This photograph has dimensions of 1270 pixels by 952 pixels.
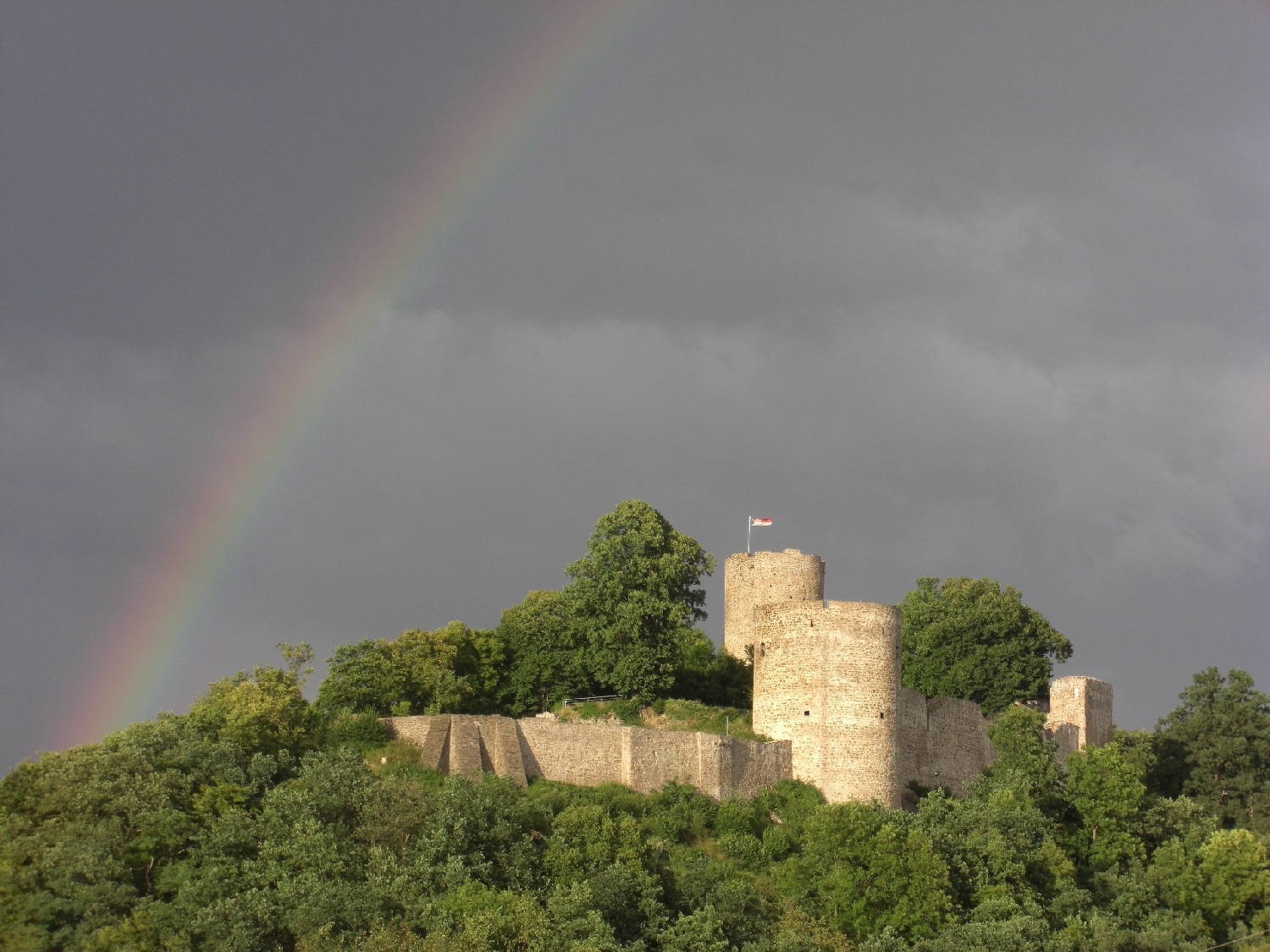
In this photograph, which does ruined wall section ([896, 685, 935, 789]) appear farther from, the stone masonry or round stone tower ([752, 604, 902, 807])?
round stone tower ([752, 604, 902, 807])

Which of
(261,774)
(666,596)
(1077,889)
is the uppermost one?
(666,596)

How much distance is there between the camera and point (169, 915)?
4231 centimetres

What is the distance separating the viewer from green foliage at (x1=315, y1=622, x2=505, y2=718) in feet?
186

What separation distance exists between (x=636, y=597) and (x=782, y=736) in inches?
304

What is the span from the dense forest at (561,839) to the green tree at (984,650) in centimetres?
608

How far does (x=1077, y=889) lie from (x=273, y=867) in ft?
83.3

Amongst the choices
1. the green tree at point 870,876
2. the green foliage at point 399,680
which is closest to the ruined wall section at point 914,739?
the green tree at point 870,876

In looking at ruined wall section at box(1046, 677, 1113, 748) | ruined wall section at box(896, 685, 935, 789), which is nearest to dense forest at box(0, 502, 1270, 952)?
ruined wall section at box(896, 685, 935, 789)

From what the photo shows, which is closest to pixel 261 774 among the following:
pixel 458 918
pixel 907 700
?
pixel 458 918

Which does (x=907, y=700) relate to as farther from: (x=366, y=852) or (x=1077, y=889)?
(x=366, y=852)

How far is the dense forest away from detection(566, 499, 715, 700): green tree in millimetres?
96

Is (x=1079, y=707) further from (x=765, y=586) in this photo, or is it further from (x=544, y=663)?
(x=544, y=663)

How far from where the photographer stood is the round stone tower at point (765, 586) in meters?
72.9

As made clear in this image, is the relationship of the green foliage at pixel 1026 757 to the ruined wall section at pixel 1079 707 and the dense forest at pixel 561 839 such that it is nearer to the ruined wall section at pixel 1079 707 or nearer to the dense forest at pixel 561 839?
the dense forest at pixel 561 839
